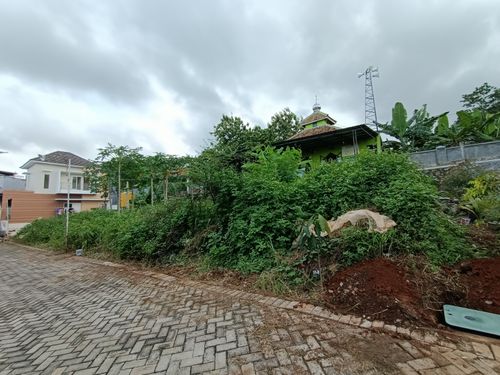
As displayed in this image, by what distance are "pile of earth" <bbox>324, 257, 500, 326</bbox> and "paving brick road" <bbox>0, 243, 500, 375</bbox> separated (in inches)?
13.4

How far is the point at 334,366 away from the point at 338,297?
1.15 m

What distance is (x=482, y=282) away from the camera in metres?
3.08

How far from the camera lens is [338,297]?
3.16 m

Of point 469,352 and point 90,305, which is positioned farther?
point 90,305

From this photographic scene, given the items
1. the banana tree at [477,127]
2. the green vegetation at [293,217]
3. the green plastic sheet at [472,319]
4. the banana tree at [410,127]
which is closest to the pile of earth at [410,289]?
the green plastic sheet at [472,319]

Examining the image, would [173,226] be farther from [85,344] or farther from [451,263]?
[451,263]

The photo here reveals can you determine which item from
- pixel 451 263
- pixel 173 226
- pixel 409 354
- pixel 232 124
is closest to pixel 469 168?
pixel 451 263

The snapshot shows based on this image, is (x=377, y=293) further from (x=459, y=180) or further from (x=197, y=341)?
(x=459, y=180)

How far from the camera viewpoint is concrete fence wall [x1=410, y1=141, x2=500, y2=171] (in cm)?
712

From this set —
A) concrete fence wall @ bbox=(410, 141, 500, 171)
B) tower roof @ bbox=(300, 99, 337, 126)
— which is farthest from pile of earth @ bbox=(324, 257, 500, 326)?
tower roof @ bbox=(300, 99, 337, 126)

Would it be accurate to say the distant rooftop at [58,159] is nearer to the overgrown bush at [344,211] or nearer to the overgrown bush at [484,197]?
the overgrown bush at [344,211]

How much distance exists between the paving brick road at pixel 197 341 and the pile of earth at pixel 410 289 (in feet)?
1.12

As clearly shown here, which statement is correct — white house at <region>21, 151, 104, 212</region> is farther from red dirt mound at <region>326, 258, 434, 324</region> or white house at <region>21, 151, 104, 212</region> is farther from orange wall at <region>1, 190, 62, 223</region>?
red dirt mound at <region>326, 258, 434, 324</region>

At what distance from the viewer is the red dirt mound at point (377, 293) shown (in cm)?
273
